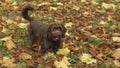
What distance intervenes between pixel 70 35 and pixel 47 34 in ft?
4.59

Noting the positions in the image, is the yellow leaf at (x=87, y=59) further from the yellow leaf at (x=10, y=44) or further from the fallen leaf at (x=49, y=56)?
the yellow leaf at (x=10, y=44)

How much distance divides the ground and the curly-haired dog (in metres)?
0.17

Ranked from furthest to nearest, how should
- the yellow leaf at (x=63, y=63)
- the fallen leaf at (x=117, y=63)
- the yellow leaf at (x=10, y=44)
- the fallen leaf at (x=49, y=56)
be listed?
the yellow leaf at (x=10, y=44), the fallen leaf at (x=49, y=56), the fallen leaf at (x=117, y=63), the yellow leaf at (x=63, y=63)

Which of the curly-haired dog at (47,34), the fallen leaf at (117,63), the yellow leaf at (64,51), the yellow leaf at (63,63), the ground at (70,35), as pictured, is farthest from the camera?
the yellow leaf at (64,51)

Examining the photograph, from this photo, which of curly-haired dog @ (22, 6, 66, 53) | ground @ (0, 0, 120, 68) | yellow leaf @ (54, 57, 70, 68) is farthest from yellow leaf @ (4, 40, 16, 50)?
yellow leaf @ (54, 57, 70, 68)

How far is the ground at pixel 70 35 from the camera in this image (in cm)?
592

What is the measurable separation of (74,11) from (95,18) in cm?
82

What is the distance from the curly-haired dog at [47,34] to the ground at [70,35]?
0.17m

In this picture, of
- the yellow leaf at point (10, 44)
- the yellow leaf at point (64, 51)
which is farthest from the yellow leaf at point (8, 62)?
the yellow leaf at point (64, 51)

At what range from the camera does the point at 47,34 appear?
6.05 m

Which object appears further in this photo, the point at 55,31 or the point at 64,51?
the point at 64,51

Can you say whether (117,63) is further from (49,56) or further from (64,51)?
(49,56)

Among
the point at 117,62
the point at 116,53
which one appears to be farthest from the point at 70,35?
the point at 117,62

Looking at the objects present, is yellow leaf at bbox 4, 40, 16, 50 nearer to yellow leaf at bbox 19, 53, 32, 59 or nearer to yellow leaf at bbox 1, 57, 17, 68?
yellow leaf at bbox 19, 53, 32, 59
